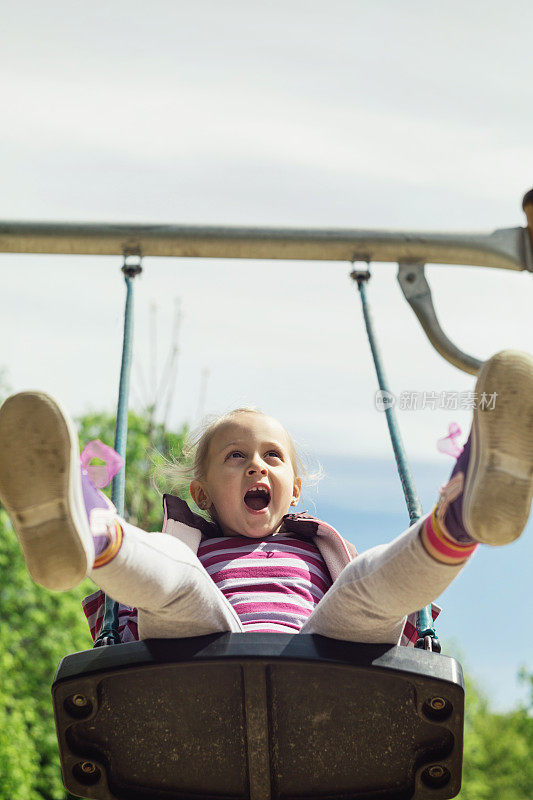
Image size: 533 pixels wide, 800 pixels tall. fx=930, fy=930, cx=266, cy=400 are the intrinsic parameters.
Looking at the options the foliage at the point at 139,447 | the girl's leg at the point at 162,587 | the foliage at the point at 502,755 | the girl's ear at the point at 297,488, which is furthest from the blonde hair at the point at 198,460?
the foliage at the point at 502,755

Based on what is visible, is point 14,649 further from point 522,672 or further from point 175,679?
point 522,672

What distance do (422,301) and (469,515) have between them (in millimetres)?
1359

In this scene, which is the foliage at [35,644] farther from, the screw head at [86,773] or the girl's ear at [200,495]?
the screw head at [86,773]

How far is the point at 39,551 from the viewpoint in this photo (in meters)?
1.49

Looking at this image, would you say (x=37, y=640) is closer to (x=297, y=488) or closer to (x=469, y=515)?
(x=297, y=488)

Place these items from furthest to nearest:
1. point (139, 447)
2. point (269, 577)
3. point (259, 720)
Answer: point (139, 447)
point (269, 577)
point (259, 720)

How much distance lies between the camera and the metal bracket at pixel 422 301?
268 centimetres

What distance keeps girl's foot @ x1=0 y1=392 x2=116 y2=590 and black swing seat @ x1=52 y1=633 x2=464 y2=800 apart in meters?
0.38

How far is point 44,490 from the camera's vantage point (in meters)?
1.51

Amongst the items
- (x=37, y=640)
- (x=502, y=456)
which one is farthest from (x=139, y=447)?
(x=502, y=456)

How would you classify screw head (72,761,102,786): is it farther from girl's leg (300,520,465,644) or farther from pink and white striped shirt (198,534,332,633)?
girl's leg (300,520,465,644)

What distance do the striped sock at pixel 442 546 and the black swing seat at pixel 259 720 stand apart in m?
0.28

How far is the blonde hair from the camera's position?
2.84 meters

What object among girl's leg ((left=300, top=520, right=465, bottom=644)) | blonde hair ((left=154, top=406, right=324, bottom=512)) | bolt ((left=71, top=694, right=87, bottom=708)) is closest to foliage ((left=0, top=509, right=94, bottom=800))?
blonde hair ((left=154, top=406, right=324, bottom=512))
